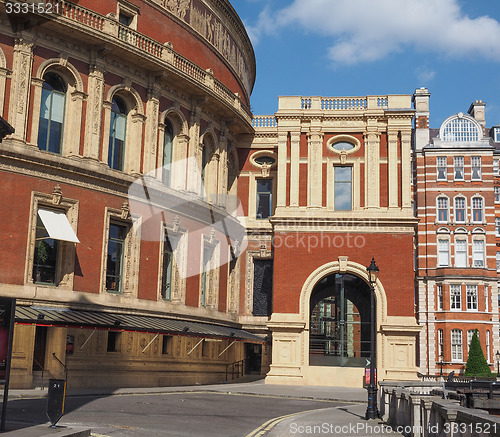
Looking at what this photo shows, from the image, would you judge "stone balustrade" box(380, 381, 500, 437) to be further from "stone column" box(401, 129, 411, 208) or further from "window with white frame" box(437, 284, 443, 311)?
"window with white frame" box(437, 284, 443, 311)

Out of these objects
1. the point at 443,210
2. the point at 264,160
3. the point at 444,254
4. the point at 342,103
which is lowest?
the point at 444,254

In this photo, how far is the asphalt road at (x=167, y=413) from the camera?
1571cm

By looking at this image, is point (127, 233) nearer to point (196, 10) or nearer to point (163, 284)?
point (163, 284)

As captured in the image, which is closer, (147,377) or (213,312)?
(147,377)

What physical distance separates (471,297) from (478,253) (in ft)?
14.6

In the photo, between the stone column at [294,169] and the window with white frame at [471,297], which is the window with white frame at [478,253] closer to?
the window with white frame at [471,297]

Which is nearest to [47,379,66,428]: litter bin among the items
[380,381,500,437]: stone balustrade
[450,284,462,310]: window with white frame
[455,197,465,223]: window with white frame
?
[380,381,500,437]: stone balustrade

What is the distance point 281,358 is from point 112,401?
16.1 metres

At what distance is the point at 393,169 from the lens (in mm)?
39594

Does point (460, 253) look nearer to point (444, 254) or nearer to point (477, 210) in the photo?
point (444, 254)

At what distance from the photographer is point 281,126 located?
40.6 m

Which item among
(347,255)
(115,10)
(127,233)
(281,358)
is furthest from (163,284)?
(115,10)

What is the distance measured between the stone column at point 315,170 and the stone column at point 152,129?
9987mm

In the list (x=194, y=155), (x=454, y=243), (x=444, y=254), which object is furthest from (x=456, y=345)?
(x=194, y=155)
